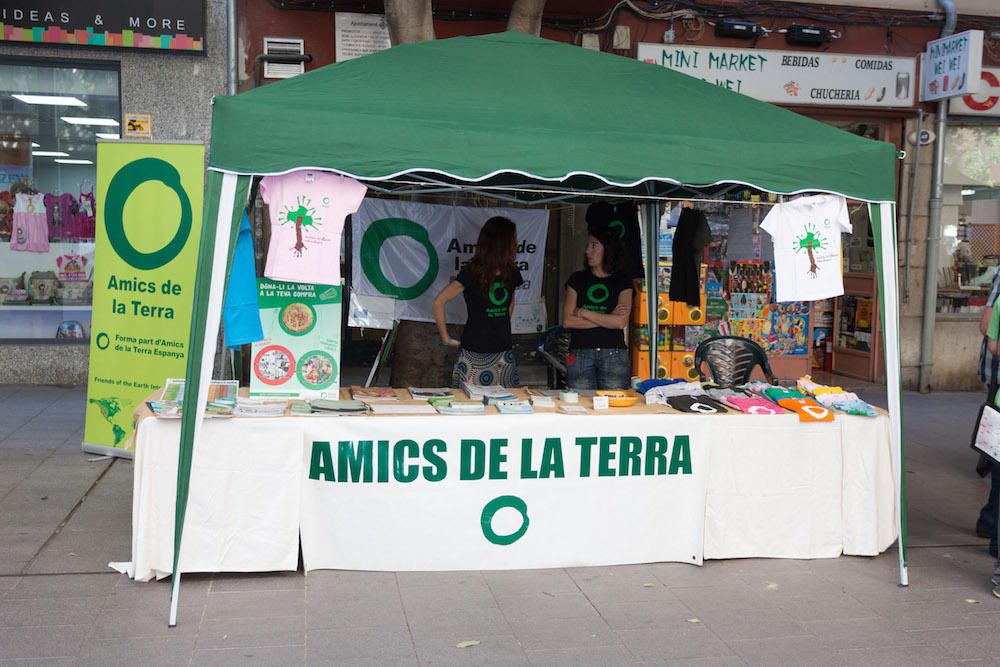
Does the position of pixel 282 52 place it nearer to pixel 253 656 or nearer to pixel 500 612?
pixel 500 612

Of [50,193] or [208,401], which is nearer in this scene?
[208,401]

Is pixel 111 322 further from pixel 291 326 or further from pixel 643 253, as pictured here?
pixel 643 253

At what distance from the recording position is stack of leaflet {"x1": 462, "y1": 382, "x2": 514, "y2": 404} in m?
5.01

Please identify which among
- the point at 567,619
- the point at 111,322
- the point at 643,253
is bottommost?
the point at 567,619

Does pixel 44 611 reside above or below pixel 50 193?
below

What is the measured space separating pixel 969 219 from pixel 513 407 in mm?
7971

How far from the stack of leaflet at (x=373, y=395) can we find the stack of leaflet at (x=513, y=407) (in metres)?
0.63

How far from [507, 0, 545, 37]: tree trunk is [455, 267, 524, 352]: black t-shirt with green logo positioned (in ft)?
8.74

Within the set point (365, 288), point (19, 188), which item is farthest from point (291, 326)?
point (19, 188)

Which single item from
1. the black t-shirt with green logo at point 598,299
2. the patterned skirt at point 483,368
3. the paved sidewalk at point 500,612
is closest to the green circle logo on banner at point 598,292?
the black t-shirt with green logo at point 598,299

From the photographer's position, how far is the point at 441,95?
4.61 metres

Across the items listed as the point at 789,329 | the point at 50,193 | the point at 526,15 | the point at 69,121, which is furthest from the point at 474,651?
the point at 69,121

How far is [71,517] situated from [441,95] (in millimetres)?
3295

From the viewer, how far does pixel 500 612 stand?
420 cm
